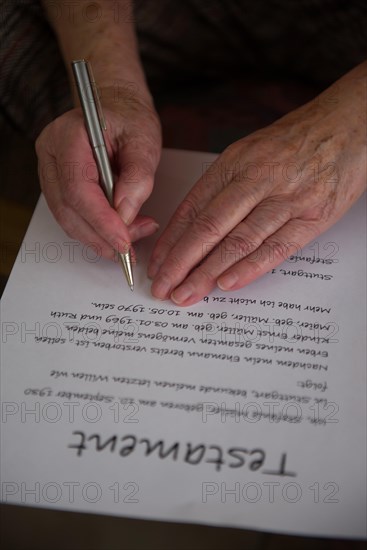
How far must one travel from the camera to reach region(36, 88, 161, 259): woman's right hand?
632mm

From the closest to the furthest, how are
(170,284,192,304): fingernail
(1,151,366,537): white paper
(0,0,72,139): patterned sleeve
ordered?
(1,151,366,537): white paper
(170,284,192,304): fingernail
(0,0,72,139): patterned sleeve

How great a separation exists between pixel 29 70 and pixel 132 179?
343mm

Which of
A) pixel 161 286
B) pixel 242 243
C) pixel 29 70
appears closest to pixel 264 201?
pixel 242 243

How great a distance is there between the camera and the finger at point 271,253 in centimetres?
64

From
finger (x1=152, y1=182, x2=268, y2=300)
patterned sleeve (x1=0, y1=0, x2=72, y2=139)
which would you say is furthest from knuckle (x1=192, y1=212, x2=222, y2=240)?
patterned sleeve (x1=0, y1=0, x2=72, y2=139)

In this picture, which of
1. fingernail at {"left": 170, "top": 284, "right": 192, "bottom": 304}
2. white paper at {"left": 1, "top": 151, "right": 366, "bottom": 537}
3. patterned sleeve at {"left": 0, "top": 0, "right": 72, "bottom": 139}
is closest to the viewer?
white paper at {"left": 1, "top": 151, "right": 366, "bottom": 537}

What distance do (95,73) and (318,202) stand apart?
348 millimetres

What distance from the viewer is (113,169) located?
2.27 ft

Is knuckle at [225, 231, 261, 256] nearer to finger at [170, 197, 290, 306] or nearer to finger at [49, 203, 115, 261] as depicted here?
finger at [170, 197, 290, 306]

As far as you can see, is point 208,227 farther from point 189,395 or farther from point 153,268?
point 189,395

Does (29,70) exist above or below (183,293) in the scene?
above

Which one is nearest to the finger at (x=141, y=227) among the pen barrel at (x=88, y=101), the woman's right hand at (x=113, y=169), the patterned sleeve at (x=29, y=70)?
the woman's right hand at (x=113, y=169)

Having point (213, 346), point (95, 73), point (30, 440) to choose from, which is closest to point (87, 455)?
point (30, 440)

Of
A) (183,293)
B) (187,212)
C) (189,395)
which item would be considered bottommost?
(189,395)
